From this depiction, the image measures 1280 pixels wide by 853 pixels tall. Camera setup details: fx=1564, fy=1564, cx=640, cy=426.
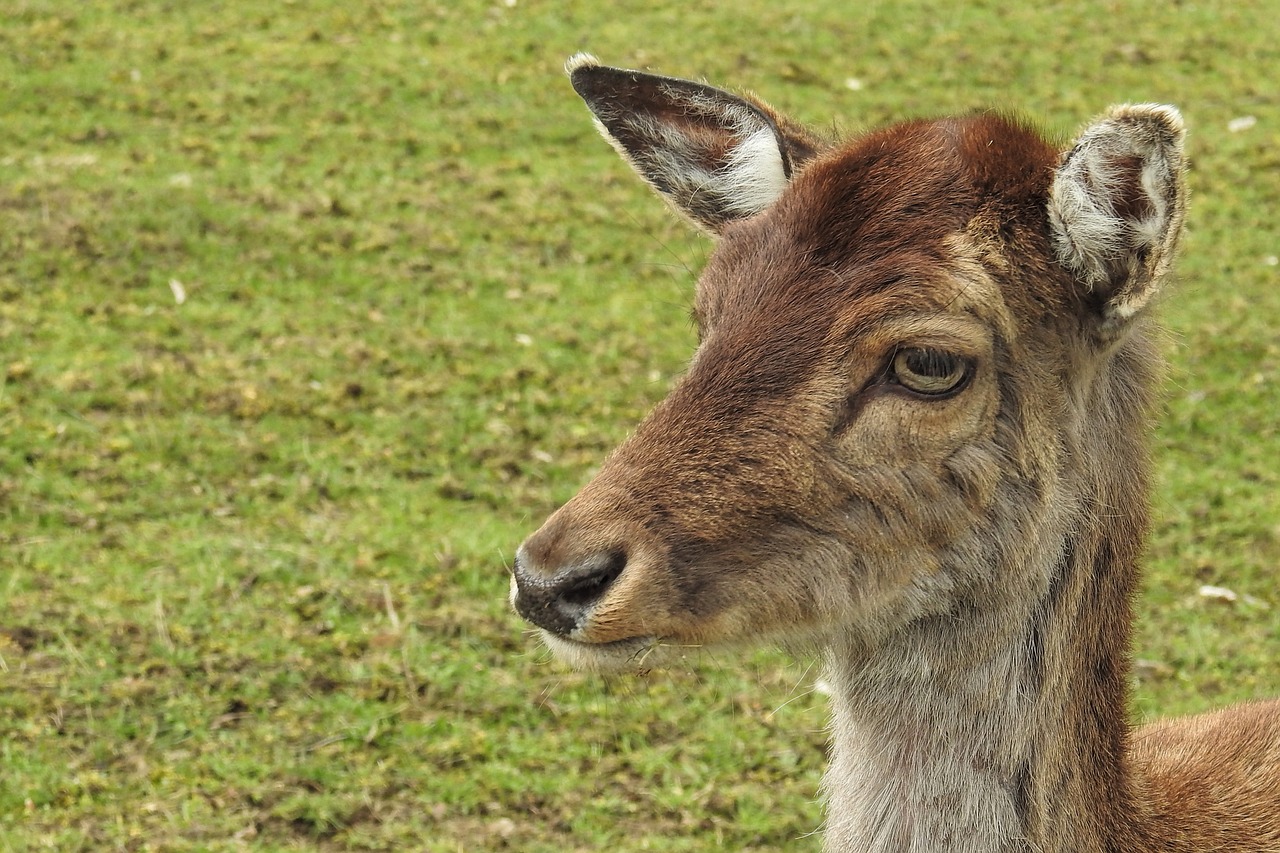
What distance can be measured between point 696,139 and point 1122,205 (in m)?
1.25

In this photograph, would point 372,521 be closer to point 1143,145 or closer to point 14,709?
point 14,709

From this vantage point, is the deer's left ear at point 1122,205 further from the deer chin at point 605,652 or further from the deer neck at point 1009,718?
the deer chin at point 605,652

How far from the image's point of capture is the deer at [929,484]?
321 cm

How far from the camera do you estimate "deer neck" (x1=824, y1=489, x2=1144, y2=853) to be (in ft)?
11.3

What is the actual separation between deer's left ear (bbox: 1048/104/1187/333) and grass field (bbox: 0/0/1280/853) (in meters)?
1.29

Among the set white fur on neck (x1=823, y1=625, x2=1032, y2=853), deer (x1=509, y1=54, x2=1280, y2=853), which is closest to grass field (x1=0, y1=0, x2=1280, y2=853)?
white fur on neck (x1=823, y1=625, x2=1032, y2=853)

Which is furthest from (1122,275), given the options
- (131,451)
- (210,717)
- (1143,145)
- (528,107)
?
(528,107)

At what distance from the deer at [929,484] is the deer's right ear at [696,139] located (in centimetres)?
38

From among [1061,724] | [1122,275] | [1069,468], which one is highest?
[1122,275]

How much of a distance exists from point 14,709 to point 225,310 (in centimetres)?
321

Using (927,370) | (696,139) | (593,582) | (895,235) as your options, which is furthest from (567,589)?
(696,139)

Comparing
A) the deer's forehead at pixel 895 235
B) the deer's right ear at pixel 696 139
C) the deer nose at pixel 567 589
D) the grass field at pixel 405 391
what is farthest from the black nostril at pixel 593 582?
the deer's right ear at pixel 696 139

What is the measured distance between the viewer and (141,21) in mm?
11461

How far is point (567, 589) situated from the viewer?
10.1ft
